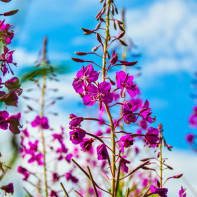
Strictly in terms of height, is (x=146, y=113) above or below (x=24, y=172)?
above

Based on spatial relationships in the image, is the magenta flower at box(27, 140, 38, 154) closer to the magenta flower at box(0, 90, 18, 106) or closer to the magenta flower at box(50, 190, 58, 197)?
the magenta flower at box(50, 190, 58, 197)

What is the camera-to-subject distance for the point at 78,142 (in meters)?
2.07

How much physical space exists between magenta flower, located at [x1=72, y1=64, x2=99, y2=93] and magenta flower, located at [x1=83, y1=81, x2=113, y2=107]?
52 millimetres

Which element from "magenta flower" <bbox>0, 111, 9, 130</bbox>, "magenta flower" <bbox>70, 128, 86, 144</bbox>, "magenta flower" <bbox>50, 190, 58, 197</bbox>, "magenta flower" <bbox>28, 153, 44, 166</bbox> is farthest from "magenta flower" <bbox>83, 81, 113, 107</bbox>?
"magenta flower" <bbox>28, 153, 44, 166</bbox>

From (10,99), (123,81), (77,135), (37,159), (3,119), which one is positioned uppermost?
(123,81)

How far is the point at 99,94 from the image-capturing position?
206 centimetres

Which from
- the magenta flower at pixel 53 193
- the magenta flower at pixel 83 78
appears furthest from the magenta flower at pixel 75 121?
the magenta flower at pixel 53 193

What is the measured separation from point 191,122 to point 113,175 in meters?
3.83

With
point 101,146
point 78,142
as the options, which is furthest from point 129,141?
point 78,142

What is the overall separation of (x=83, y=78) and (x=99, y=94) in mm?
166

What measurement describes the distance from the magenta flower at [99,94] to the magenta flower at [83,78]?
0.17 ft

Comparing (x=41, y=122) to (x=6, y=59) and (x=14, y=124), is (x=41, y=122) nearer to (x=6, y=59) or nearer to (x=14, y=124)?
(x=6, y=59)

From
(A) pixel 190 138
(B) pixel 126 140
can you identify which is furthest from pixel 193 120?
(B) pixel 126 140

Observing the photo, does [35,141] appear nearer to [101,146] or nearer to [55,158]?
[55,158]
